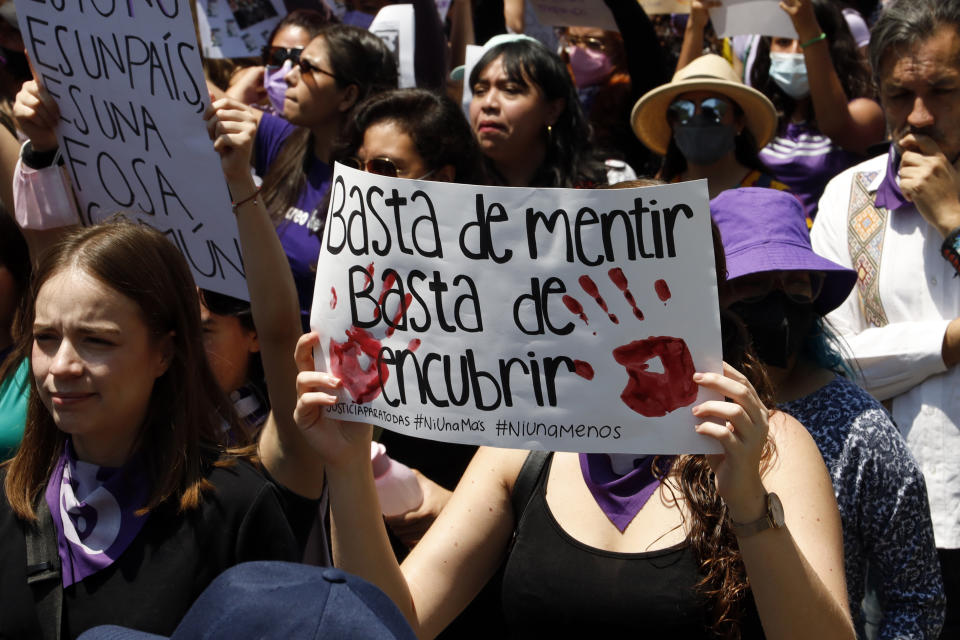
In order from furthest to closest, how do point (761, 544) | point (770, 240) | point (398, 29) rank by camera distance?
point (398, 29) < point (770, 240) < point (761, 544)

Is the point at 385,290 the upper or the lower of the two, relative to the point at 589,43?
upper

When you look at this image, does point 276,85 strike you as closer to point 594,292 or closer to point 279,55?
point 279,55

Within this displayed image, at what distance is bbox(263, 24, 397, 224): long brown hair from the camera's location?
4.39 metres

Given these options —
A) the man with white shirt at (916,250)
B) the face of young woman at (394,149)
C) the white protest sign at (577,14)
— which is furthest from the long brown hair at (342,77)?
the man with white shirt at (916,250)

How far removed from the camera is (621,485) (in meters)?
2.36

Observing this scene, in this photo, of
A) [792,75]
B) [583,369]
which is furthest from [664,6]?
[583,369]

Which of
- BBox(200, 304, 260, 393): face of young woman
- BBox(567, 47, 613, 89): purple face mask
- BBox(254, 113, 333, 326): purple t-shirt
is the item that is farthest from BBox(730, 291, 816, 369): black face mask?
BBox(567, 47, 613, 89): purple face mask

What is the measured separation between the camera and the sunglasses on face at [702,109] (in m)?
4.49

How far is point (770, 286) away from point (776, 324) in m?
0.11

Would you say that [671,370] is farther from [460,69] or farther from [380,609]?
[460,69]

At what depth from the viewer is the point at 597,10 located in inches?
214

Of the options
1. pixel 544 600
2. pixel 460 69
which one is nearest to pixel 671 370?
pixel 544 600

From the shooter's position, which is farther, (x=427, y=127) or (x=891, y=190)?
(x=427, y=127)

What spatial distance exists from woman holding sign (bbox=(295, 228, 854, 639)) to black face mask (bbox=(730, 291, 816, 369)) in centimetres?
39
